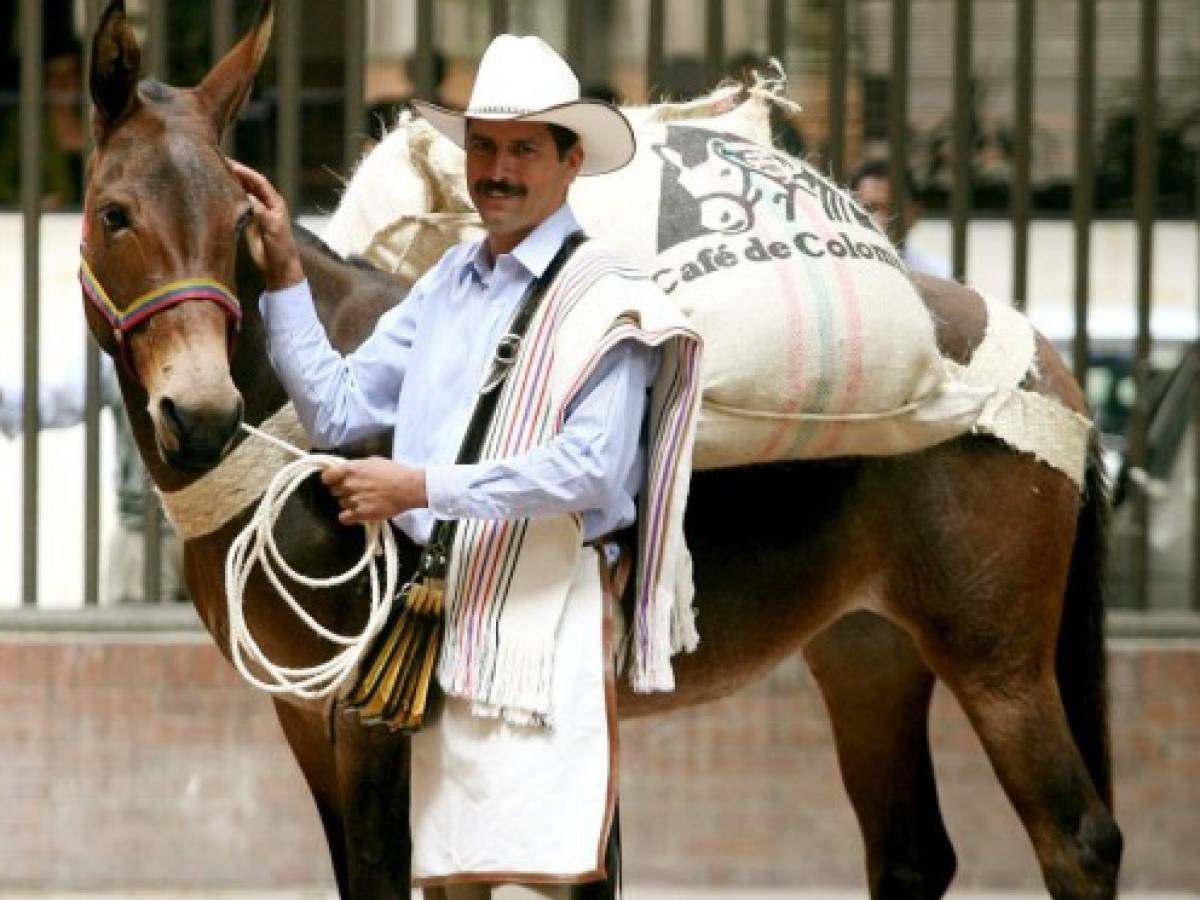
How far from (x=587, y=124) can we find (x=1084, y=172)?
134 inches

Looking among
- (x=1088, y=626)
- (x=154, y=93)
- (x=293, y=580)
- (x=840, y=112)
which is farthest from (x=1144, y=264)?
(x=154, y=93)

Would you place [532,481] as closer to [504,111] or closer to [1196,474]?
[504,111]

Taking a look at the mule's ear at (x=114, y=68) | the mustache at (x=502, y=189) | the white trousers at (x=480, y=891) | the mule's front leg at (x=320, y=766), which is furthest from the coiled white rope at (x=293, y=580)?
the mule's ear at (x=114, y=68)

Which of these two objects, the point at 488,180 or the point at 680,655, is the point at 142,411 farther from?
the point at 680,655

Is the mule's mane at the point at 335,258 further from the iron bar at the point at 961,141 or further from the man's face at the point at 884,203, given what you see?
the iron bar at the point at 961,141

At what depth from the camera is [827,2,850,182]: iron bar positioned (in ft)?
24.7

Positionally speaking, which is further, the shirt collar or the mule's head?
the shirt collar

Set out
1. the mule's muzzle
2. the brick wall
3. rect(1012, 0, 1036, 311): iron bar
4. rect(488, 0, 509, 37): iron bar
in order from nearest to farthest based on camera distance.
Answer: the mule's muzzle, the brick wall, rect(488, 0, 509, 37): iron bar, rect(1012, 0, 1036, 311): iron bar

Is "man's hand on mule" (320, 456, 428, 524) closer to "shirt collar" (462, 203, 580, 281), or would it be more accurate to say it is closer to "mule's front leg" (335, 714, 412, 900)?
"shirt collar" (462, 203, 580, 281)

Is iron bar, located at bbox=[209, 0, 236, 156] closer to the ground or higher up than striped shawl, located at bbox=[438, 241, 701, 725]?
higher up

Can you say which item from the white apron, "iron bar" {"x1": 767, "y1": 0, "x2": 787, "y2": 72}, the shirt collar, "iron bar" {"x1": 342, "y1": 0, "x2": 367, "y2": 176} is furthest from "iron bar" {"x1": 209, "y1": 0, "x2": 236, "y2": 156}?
the white apron

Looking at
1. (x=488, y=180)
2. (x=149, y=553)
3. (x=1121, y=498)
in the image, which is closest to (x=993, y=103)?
(x=1121, y=498)

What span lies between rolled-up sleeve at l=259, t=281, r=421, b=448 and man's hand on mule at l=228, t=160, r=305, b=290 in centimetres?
3

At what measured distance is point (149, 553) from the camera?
7.40 m
